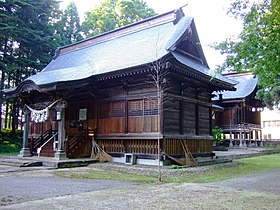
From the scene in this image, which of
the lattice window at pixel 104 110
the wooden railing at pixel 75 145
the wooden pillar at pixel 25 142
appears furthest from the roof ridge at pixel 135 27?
the wooden railing at pixel 75 145

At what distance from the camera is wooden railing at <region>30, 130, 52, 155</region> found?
54.2 feet

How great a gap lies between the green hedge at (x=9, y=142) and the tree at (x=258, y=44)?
66.2ft

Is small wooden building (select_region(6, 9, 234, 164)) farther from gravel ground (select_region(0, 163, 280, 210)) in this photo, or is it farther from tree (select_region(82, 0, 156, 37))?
tree (select_region(82, 0, 156, 37))

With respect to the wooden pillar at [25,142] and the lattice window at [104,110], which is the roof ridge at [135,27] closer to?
the lattice window at [104,110]

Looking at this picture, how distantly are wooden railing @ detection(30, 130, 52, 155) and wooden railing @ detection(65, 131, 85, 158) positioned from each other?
8.37 ft

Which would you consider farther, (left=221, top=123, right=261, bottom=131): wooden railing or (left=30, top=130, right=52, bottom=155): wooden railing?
(left=221, top=123, right=261, bottom=131): wooden railing

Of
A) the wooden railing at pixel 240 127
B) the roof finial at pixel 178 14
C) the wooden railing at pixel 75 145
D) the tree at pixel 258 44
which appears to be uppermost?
the roof finial at pixel 178 14

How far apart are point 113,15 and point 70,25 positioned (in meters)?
6.89

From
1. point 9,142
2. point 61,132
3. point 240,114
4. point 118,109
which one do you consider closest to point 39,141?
point 61,132

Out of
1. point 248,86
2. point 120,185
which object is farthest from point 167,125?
point 248,86

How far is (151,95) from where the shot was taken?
1330 centimetres

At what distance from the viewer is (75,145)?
1494cm

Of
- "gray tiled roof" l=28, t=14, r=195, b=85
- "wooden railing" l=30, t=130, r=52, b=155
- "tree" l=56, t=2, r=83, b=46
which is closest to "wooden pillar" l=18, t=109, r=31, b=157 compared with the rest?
"wooden railing" l=30, t=130, r=52, b=155

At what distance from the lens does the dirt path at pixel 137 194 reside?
20.2 feet
